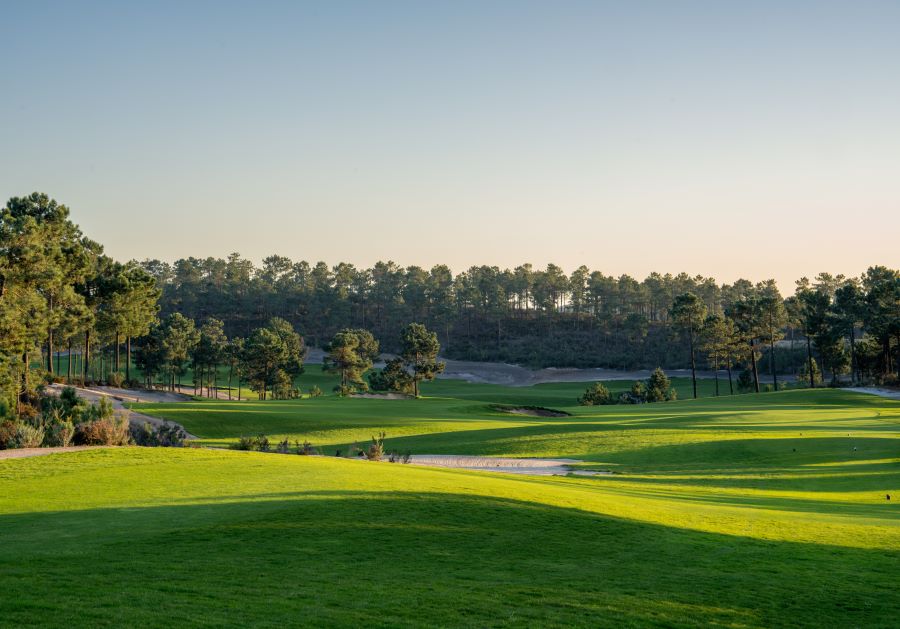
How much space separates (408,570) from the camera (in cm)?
1035

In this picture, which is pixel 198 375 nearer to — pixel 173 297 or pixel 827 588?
pixel 173 297

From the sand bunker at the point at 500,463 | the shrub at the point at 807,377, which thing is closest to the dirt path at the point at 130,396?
the sand bunker at the point at 500,463

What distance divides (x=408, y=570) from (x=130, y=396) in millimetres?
60634

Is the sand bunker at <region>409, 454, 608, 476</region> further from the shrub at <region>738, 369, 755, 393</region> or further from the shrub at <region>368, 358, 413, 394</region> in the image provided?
the shrub at <region>738, 369, 755, 393</region>

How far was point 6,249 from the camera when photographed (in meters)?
47.3

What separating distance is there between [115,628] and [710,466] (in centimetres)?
2750

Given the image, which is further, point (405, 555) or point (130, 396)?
point (130, 396)

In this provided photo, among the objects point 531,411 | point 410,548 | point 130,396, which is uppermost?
point 410,548

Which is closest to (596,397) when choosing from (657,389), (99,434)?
A: (657,389)

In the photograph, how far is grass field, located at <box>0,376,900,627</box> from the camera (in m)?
8.61

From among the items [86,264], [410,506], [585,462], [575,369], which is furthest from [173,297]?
[410,506]

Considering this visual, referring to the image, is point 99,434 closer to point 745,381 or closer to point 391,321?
point 745,381

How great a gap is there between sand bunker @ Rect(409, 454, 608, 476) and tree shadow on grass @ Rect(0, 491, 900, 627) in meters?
15.5

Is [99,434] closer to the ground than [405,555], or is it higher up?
higher up
